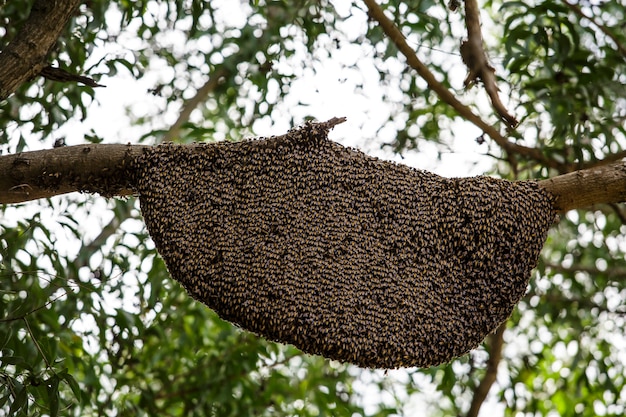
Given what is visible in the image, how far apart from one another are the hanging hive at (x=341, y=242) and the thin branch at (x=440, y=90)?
1.50 metres

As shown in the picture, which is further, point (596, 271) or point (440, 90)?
point (596, 271)

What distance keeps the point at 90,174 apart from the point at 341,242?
2.80 ft

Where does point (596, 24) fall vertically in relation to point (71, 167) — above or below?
above

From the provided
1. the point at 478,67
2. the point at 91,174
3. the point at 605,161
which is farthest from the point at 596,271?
the point at 91,174

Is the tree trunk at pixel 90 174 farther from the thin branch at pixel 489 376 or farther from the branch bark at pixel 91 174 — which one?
the thin branch at pixel 489 376

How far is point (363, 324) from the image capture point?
8.02 ft

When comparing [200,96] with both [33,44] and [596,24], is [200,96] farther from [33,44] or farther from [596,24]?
[596,24]

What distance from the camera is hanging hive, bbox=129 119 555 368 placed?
96.0 inches

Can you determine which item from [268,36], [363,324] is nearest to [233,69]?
[268,36]

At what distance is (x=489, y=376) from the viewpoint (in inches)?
183

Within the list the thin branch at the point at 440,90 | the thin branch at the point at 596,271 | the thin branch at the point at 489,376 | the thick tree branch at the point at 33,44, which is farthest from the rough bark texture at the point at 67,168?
the thin branch at the point at 596,271

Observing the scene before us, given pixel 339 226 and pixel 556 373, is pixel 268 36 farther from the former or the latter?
pixel 556 373

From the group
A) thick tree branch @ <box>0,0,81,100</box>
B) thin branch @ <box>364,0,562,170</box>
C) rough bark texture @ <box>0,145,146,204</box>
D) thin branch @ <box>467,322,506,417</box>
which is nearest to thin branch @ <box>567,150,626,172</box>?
thin branch @ <box>364,0,562,170</box>

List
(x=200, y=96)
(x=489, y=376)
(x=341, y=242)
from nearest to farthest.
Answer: (x=341, y=242) < (x=489, y=376) < (x=200, y=96)
